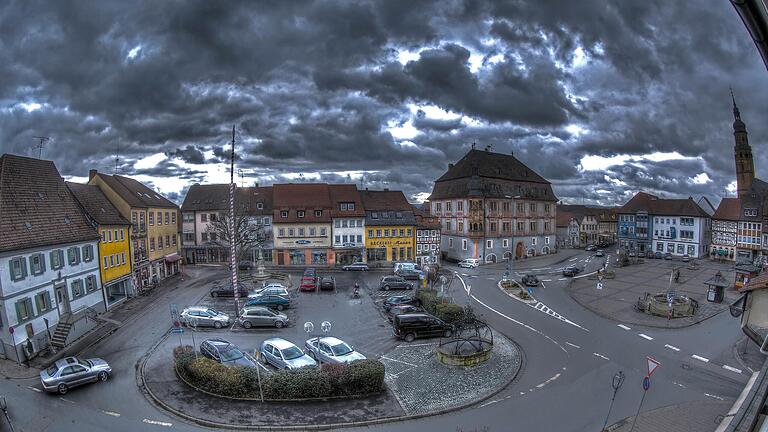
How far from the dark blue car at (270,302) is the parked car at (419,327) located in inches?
425

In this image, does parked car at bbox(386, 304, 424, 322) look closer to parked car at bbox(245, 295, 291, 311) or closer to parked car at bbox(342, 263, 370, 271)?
parked car at bbox(245, 295, 291, 311)

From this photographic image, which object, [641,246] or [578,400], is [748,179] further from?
[578,400]

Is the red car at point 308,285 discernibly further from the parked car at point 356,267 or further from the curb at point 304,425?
the curb at point 304,425

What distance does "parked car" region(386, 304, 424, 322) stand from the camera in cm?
3039

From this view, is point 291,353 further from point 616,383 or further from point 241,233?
point 241,233

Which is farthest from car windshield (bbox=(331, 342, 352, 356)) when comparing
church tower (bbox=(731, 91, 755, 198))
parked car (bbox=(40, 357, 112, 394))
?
church tower (bbox=(731, 91, 755, 198))

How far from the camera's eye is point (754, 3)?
2.50m

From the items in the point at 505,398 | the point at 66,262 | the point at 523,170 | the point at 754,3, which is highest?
the point at 523,170

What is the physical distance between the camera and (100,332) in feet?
93.8

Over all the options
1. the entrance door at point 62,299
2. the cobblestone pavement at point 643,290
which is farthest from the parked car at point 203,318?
the cobblestone pavement at point 643,290

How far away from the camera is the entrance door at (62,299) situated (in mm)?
28766

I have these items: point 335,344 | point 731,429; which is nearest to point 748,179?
point 335,344

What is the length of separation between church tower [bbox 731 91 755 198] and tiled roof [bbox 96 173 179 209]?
318ft

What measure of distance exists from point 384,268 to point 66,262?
33.8 meters
